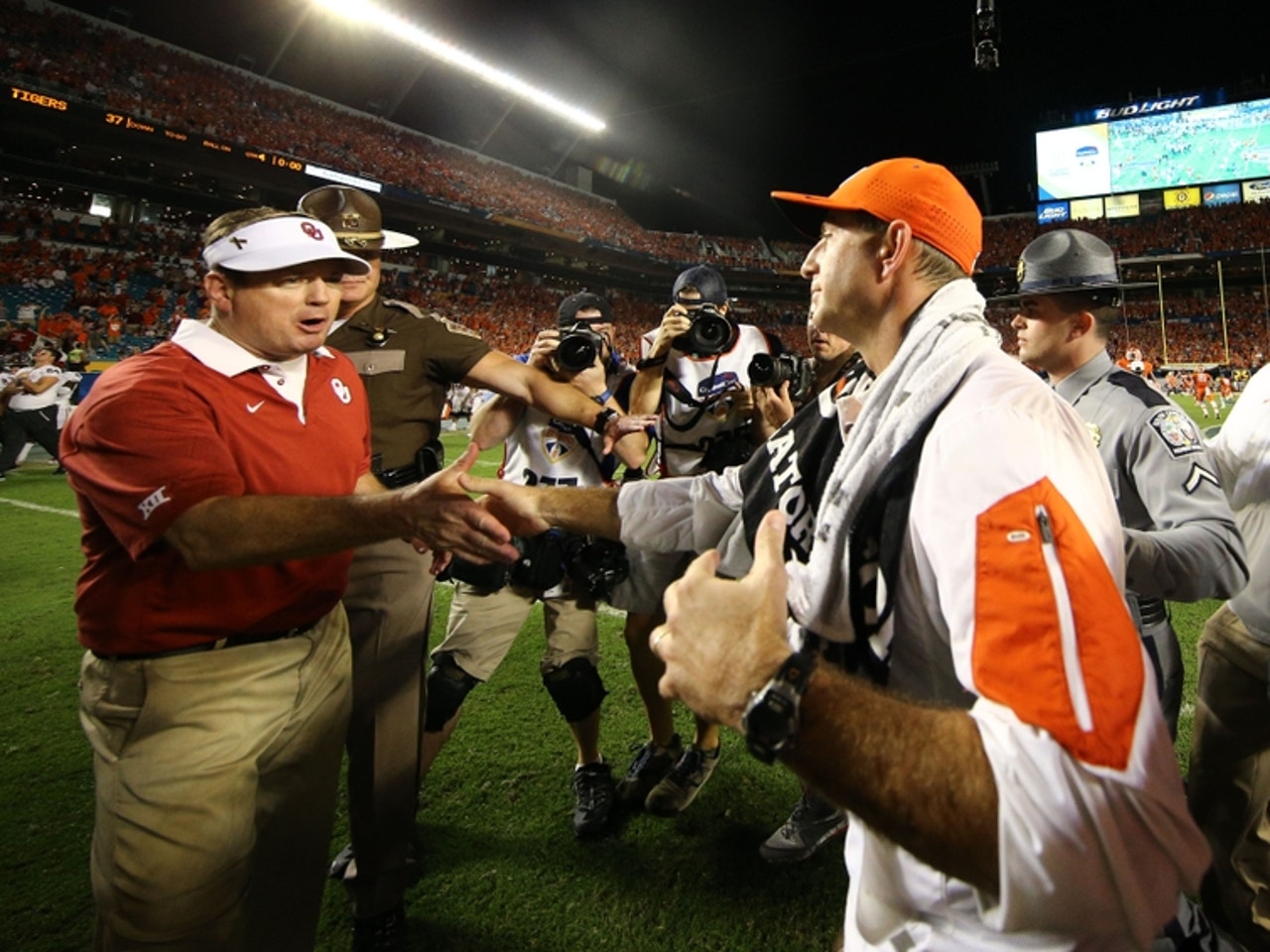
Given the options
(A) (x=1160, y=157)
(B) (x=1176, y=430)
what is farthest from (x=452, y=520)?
(A) (x=1160, y=157)

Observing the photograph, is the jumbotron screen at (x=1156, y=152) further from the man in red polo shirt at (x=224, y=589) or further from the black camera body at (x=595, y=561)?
the man in red polo shirt at (x=224, y=589)

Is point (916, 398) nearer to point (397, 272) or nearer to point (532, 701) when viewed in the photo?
point (532, 701)

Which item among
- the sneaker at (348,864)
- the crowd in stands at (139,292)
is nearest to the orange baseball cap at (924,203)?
the sneaker at (348,864)

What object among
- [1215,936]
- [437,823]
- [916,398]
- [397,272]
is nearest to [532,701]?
[437,823]

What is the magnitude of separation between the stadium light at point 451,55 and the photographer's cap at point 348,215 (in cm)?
3240

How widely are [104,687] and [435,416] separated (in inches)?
61.0

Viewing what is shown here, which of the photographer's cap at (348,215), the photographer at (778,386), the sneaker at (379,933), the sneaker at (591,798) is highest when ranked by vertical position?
the photographer's cap at (348,215)

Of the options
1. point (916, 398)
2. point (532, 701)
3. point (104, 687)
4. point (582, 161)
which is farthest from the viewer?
point (582, 161)

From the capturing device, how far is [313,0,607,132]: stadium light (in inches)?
1142

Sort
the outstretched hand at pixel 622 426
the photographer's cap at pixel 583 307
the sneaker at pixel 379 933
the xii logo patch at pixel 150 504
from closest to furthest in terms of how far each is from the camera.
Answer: the xii logo patch at pixel 150 504 < the sneaker at pixel 379 933 < the outstretched hand at pixel 622 426 < the photographer's cap at pixel 583 307

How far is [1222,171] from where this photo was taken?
3136 cm

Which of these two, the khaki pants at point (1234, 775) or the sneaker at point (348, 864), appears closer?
the khaki pants at point (1234, 775)

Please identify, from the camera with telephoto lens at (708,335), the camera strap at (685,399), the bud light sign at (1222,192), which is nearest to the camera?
the camera with telephoto lens at (708,335)

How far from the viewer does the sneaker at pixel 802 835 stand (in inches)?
105
